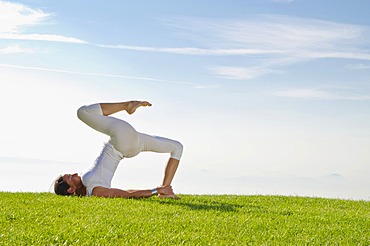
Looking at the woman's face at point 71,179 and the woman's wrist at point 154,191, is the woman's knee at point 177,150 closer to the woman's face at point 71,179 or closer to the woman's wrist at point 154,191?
the woman's wrist at point 154,191

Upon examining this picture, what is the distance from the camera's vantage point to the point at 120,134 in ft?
31.0

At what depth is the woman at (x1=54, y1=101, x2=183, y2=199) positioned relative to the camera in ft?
30.8

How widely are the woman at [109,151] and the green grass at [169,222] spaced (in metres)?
0.34

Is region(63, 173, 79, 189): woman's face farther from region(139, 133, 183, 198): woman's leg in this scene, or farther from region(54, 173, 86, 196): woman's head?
region(139, 133, 183, 198): woman's leg

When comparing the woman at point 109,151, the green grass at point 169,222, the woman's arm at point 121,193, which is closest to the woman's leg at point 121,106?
the woman at point 109,151

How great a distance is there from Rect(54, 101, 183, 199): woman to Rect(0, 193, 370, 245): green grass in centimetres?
34

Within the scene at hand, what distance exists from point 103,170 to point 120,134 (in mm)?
656

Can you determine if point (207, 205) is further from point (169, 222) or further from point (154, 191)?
point (169, 222)

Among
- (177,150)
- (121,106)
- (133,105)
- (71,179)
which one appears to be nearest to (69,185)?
(71,179)

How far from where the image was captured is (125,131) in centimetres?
945

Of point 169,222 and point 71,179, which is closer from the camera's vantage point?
point 169,222

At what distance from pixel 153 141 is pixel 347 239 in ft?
12.8

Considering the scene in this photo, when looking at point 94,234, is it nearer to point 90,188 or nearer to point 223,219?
point 223,219

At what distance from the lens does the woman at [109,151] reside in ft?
30.8
